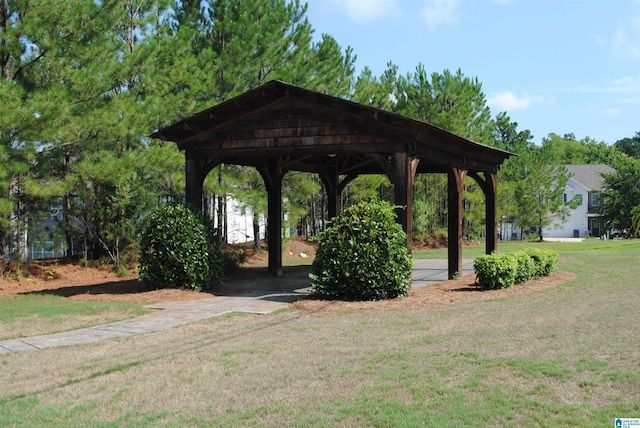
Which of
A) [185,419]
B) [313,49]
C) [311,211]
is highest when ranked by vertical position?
[313,49]

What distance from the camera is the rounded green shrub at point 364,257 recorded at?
10969 mm

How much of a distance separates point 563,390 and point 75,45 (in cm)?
1486

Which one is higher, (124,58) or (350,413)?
(124,58)

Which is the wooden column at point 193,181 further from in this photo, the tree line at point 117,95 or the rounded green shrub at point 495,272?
the rounded green shrub at point 495,272

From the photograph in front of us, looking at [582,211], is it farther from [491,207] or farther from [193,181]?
[193,181]

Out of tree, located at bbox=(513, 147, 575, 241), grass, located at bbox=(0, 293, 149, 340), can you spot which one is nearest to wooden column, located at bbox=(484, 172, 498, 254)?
grass, located at bbox=(0, 293, 149, 340)

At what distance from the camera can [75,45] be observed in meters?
15.9

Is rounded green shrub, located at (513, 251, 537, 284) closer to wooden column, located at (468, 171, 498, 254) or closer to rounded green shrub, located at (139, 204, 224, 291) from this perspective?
wooden column, located at (468, 171, 498, 254)

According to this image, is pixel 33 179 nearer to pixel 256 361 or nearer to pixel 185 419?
pixel 256 361

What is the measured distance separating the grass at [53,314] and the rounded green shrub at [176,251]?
61.3 inches

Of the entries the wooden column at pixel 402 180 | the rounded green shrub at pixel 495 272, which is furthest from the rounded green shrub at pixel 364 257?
the rounded green shrub at pixel 495 272

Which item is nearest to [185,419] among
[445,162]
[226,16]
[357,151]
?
[357,151]

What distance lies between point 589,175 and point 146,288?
53.7 meters

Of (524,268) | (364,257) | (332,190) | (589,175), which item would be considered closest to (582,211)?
(589,175)
